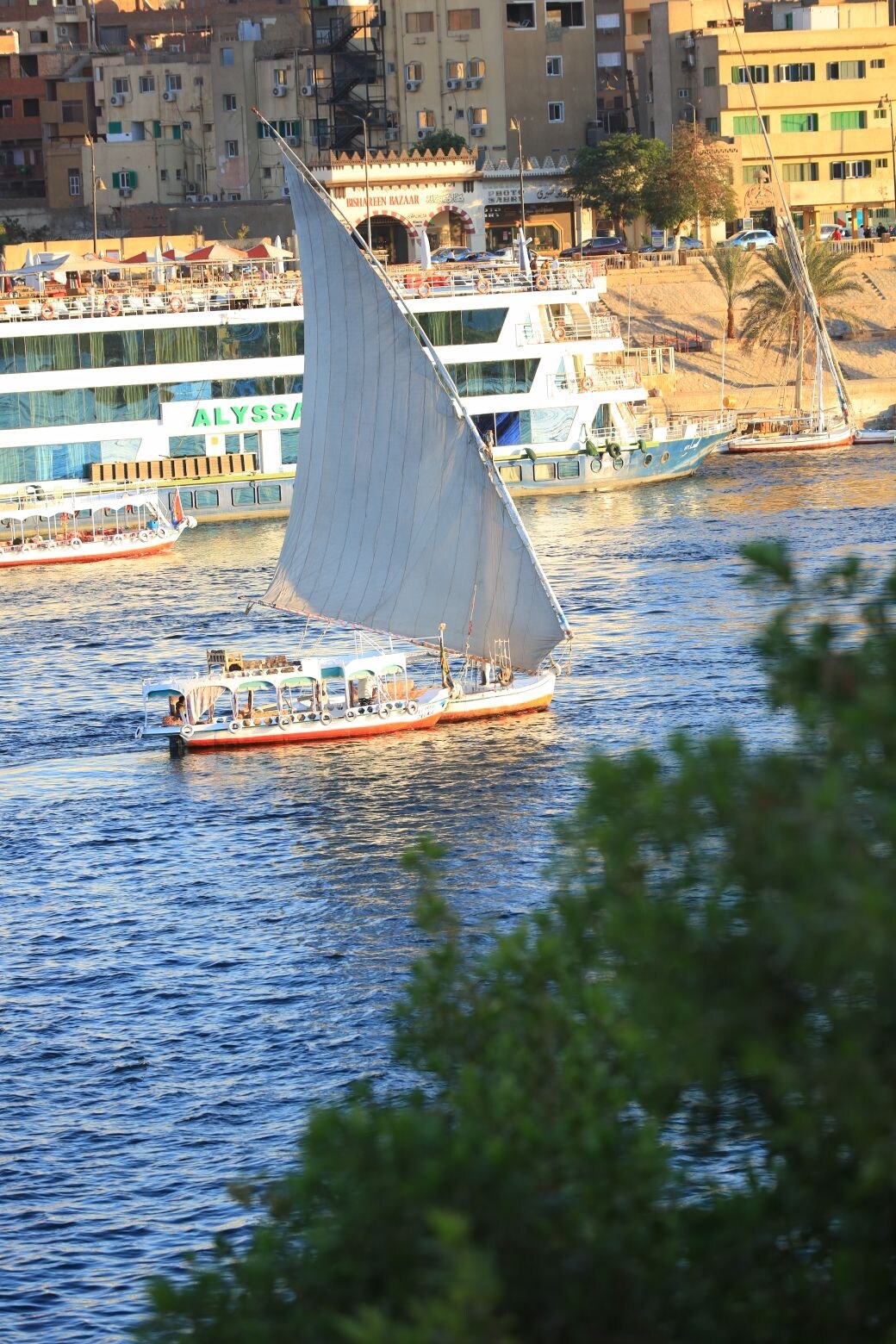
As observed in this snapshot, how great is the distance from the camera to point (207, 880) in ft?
98.3

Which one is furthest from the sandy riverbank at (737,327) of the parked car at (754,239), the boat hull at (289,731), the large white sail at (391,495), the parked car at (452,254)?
the boat hull at (289,731)

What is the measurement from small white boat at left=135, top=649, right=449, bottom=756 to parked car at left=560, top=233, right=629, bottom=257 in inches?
2424

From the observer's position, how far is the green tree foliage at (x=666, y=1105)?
27.5ft

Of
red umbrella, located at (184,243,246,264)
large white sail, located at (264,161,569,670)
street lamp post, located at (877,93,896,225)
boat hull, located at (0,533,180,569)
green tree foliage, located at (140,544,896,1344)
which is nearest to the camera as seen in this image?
green tree foliage, located at (140,544,896,1344)

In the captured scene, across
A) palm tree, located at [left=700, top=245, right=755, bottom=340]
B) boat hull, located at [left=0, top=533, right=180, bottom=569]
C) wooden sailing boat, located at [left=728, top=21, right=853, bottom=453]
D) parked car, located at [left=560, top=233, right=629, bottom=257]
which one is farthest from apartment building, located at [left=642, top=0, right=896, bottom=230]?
boat hull, located at [left=0, top=533, right=180, bottom=569]

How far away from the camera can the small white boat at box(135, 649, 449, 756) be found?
1469 inches

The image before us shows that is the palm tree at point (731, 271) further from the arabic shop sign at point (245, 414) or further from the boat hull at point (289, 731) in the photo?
the boat hull at point (289, 731)

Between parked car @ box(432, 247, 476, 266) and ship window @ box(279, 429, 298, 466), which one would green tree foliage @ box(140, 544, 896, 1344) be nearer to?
ship window @ box(279, 429, 298, 466)

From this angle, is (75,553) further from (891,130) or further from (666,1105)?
(891,130)

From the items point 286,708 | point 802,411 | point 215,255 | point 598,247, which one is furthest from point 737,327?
point 286,708

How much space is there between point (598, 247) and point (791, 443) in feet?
80.0

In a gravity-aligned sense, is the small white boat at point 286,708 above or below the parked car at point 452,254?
below

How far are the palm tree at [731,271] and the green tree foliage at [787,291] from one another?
63.6 inches

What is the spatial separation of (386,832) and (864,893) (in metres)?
23.5
